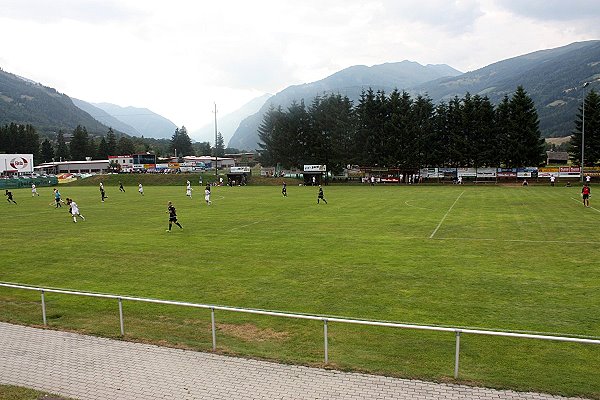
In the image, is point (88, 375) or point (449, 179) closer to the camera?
point (88, 375)

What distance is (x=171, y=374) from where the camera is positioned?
28.7ft

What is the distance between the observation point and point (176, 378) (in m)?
8.56

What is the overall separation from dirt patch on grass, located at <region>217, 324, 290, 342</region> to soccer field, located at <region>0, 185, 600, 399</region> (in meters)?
0.05

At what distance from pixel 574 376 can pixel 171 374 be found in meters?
7.38

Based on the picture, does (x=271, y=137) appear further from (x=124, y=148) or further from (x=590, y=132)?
(x=124, y=148)

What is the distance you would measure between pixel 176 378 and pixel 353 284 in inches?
306

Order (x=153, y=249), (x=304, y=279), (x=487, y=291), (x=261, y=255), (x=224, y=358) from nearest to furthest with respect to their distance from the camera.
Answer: (x=224, y=358) → (x=487, y=291) → (x=304, y=279) → (x=261, y=255) → (x=153, y=249)

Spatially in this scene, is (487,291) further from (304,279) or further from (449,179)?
(449,179)

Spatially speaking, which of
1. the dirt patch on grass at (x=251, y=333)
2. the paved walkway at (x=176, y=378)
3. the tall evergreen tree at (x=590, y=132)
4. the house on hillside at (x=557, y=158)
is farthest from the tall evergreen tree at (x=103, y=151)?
the dirt patch on grass at (x=251, y=333)

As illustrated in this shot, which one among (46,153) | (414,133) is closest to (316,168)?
(414,133)

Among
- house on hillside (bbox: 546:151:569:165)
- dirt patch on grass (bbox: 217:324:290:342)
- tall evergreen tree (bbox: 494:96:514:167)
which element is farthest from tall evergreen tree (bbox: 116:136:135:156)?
dirt patch on grass (bbox: 217:324:290:342)

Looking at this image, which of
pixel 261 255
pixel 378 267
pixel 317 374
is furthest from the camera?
pixel 261 255

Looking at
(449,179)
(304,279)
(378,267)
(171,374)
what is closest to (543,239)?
(378,267)

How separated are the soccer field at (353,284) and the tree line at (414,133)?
53072 millimetres
